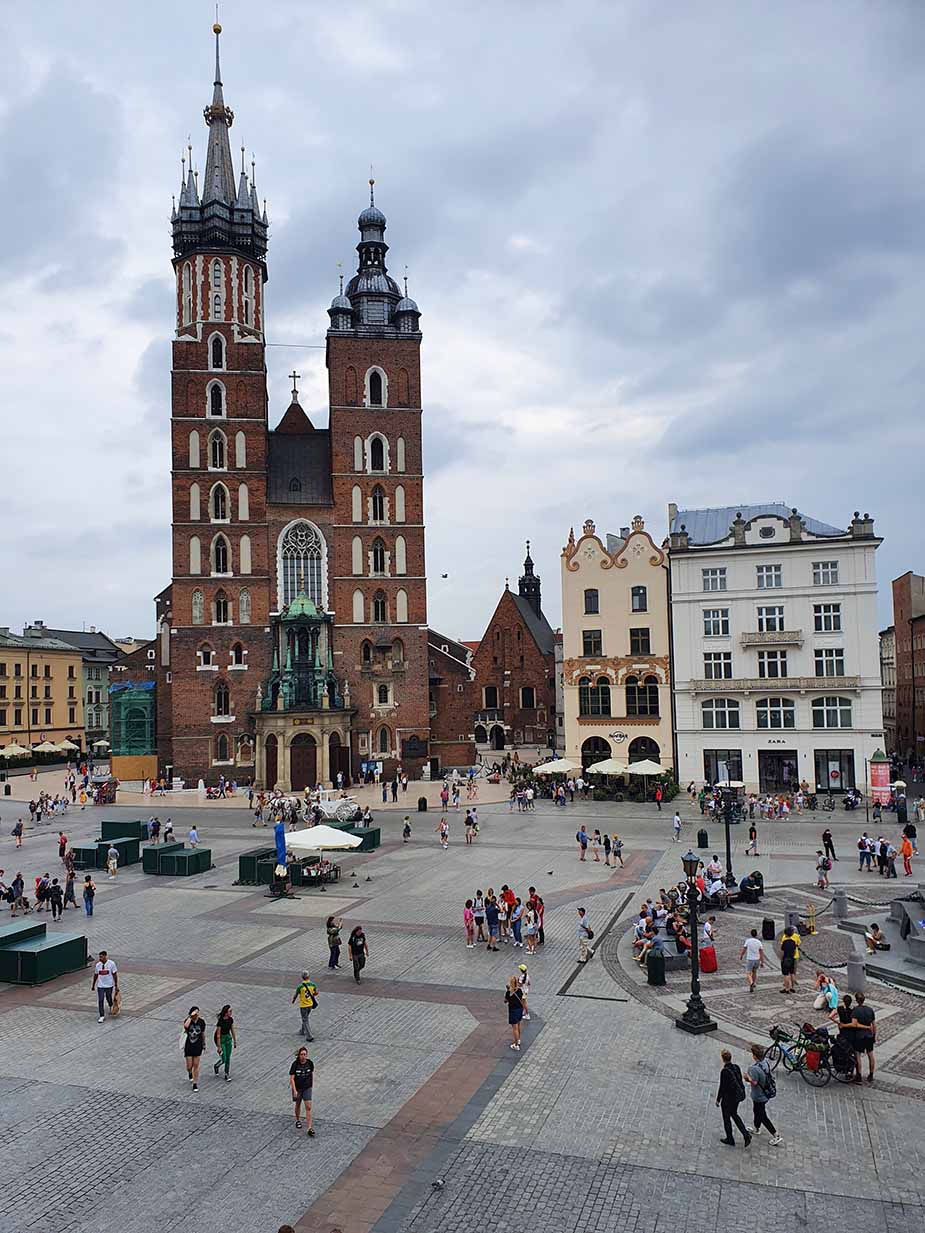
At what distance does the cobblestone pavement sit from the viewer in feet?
35.2

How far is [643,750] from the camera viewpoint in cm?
5216

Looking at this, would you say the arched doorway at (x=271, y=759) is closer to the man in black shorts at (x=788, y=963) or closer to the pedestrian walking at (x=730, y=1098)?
the man in black shorts at (x=788, y=963)

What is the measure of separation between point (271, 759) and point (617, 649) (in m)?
21.9

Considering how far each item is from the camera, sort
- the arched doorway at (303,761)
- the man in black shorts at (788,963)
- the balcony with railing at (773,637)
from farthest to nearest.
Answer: the arched doorway at (303,761)
the balcony with railing at (773,637)
the man in black shorts at (788,963)

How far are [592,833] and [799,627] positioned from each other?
723 inches

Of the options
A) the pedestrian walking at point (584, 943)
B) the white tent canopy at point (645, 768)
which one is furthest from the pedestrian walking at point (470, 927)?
the white tent canopy at point (645, 768)

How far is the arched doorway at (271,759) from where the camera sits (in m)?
57.0

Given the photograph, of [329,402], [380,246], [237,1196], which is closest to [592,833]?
[237,1196]

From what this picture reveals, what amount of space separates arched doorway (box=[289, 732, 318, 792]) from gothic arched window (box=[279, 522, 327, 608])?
29.0ft

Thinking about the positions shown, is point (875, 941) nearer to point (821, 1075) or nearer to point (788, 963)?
point (788, 963)

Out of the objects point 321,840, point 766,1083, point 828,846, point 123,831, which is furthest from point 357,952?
point 123,831

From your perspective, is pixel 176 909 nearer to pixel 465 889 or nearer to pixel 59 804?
pixel 465 889

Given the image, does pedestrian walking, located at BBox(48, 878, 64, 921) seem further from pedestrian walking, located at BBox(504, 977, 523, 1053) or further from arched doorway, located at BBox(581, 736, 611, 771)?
arched doorway, located at BBox(581, 736, 611, 771)

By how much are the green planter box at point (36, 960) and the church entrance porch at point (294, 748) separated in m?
36.0
